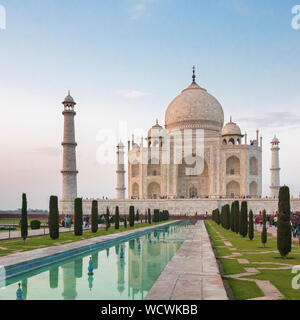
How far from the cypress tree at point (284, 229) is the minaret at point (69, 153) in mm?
24799

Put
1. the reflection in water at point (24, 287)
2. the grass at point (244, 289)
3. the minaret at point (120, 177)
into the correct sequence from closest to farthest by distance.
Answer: the grass at point (244, 289)
the reflection in water at point (24, 287)
the minaret at point (120, 177)

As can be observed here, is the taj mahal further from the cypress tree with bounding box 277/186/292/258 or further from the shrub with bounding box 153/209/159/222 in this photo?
the cypress tree with bounding box 277/186/292/258

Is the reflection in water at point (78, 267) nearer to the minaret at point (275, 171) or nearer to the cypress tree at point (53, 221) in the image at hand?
the cypress tree at point (53, 221)

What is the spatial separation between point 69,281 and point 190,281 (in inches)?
102

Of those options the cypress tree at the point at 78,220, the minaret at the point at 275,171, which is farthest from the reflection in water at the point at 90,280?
→ the minaret at the point at 275,171

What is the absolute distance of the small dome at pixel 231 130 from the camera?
42.5 m

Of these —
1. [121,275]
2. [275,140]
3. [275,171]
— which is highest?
[275,140]

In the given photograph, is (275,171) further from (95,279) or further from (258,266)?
(95,279)

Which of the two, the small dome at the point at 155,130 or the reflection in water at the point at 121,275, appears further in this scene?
the small dome at the point at 155,130

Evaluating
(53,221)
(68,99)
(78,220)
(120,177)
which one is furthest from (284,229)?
(120,177)

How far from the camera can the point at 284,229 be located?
9.31 metres

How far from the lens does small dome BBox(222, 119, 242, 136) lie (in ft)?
139
